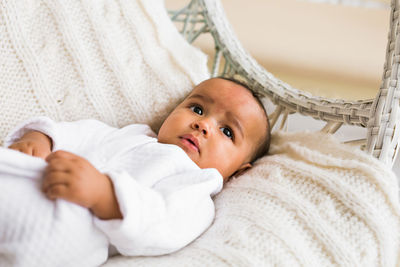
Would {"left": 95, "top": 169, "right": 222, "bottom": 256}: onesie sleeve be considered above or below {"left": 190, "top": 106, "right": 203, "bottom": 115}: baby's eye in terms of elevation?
below

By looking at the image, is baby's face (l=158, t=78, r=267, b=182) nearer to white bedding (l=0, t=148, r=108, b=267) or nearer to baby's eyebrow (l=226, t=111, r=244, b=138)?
baby's eyebrow (l=226, t=111, r=244, b=138)

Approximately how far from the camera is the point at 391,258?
0.69m

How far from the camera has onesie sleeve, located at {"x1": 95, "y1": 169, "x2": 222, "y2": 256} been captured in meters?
0.57

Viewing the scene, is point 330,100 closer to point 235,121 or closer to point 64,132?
point 235,121

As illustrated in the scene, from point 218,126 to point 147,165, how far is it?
0.72ft

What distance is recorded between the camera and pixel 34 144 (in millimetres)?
732

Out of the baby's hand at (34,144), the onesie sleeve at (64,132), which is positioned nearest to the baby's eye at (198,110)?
the onesie sleeve at (64,132)

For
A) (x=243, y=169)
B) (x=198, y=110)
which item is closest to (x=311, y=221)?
(x=243, y=169)

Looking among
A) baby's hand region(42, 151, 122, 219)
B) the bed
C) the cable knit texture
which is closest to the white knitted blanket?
the bed

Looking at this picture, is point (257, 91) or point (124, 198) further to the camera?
point (257, 91)

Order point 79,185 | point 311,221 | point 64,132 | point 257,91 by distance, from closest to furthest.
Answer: point 79,185, point 311,221, point 64,132, point 257,91

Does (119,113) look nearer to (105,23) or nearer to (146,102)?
(146,102)


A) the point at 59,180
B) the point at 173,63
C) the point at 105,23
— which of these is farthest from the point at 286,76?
the point at 59,180

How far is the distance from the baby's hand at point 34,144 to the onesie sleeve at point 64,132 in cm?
1
